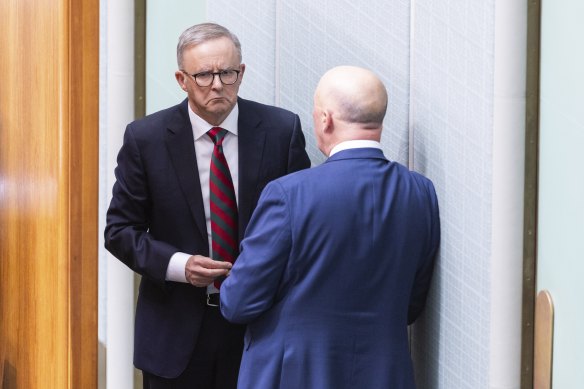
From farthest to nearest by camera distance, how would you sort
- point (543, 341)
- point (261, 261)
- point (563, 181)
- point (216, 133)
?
point (216, 133), point (261, 261), point (543, 341), point (563, 181)

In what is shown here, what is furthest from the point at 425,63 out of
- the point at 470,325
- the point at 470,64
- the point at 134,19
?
the point at 134,19

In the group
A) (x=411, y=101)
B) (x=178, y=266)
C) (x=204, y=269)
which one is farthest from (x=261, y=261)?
(x=411, y=101)

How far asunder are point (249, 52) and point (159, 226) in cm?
72

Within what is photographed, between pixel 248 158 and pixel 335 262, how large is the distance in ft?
1.76

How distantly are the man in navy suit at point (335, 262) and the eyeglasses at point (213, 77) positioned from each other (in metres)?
0.36

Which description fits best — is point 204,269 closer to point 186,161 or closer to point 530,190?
point 186,161

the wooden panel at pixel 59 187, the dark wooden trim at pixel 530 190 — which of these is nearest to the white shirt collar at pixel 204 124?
the wooden panel at pixel 59 187

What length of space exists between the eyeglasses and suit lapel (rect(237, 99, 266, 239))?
5.5 inches

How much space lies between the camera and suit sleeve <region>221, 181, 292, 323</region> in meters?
2.44

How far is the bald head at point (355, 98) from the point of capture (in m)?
2.50

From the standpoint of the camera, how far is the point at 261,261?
2.45 metres

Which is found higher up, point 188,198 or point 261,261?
point 188,198

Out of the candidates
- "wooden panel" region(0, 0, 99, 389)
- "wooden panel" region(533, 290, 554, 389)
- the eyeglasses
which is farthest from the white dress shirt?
"wooden panel" region(533, 290, 554, 389)

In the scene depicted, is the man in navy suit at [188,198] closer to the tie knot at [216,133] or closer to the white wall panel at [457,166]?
the tie knot at [216,133]
